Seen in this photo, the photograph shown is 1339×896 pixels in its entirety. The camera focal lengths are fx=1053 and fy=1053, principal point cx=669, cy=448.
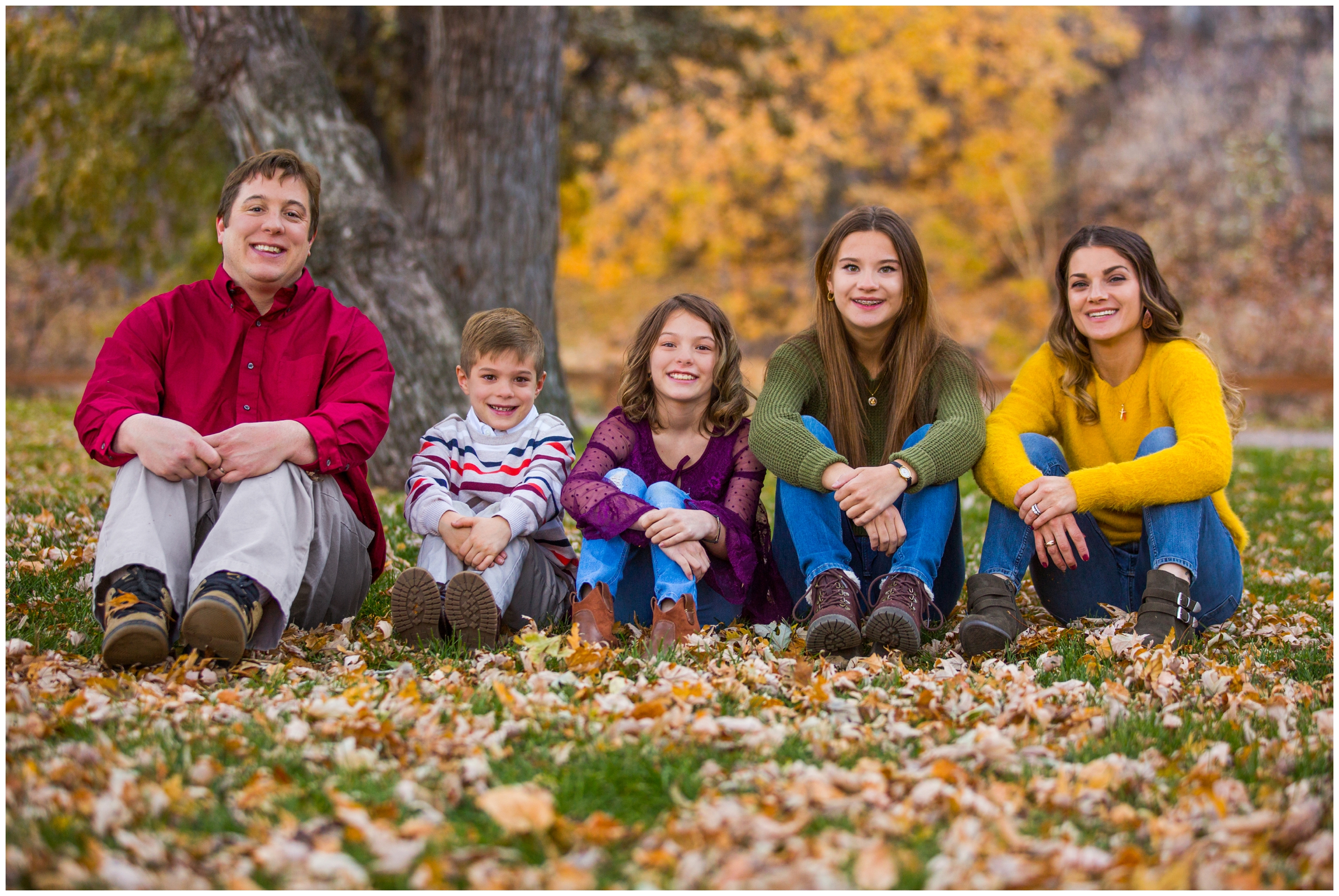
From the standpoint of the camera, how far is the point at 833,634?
339 centimetres

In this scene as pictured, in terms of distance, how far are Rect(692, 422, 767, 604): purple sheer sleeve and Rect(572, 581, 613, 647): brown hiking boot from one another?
1.36 feet

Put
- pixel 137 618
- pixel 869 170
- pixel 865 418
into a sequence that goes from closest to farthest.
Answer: pixel 137 618
pixel 865 418
pixel 869 170

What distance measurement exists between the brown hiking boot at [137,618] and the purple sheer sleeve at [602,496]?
1283mm

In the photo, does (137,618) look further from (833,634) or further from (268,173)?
(833,634)

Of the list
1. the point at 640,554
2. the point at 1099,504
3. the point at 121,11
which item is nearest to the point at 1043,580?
the point at 1099,504

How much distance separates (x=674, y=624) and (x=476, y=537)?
0.73 meters

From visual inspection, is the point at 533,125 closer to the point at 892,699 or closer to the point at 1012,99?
the point at 892,699

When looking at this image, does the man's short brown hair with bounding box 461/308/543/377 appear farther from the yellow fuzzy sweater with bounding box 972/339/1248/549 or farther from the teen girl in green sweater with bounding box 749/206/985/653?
the yellow fuzzy sweater with bounding box 972/339/1248/549

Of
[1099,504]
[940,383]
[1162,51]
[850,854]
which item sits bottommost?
[850,854]

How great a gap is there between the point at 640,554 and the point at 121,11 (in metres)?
11.0

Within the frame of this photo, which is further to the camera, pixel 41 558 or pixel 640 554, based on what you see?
pixel 41 558

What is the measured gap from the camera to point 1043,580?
4.01m

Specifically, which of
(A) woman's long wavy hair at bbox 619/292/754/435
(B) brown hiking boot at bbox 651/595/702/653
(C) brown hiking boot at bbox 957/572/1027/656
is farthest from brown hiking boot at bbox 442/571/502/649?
(C) brown hiking boot at bbox 957/572/1027/656

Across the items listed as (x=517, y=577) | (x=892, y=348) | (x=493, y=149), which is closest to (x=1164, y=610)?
(x=892, y=348)
